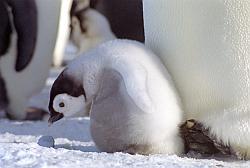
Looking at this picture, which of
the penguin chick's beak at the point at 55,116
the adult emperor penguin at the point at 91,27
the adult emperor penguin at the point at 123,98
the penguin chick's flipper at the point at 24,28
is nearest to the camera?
the adult emperor penguin at the point at 123,98

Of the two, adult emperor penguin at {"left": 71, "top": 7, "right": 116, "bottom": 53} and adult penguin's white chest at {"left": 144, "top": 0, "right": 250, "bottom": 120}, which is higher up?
adult penguin's white chest at {"left": 144, "top": 0, "right": 250, "bottom": 120}

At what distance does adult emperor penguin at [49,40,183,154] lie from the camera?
1778 mm

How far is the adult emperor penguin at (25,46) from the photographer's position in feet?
10.2

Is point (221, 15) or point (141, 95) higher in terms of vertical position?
point (221, 15)

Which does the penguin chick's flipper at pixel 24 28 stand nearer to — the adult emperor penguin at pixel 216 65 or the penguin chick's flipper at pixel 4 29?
the penguin chick's flipper at pixel 4 29

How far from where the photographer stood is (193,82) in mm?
1863

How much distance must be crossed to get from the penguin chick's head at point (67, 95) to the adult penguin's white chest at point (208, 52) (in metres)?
0.24

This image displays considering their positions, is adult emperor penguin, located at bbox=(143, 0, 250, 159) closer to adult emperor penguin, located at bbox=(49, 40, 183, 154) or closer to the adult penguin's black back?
adult emperor penguin, located at bbox=(49, 40, 183, 154)

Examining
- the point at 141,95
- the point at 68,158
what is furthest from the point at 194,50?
the point at 68,158

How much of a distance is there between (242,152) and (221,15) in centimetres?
33

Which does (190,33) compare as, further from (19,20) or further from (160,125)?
(19,20)

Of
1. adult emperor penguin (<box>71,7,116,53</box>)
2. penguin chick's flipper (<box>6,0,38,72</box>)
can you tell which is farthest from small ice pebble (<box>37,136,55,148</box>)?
adult emperor penguin (<box>71,7,116,53</box>)

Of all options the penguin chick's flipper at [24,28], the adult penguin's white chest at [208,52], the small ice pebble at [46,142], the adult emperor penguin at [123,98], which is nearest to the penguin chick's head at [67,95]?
the adult emperor penguin at [123,98]

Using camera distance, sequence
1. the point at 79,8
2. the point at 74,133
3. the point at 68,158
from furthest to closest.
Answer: the point at 79,8, the point at 74,133, the point at 68,158
